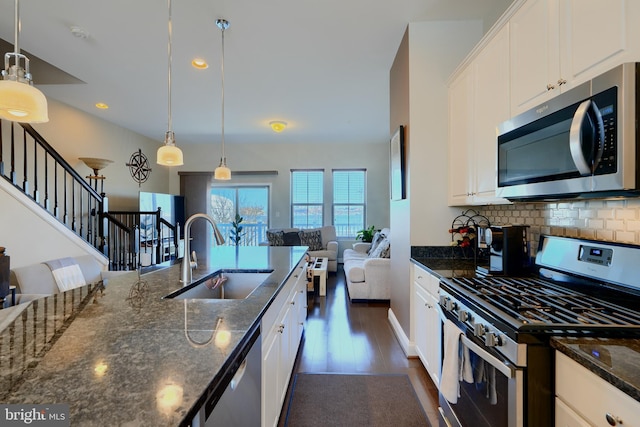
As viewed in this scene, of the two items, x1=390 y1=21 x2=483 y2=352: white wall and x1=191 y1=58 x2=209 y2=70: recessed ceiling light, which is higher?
x1=191 y1=58 x2=209 y2=70: recessed ceiling light

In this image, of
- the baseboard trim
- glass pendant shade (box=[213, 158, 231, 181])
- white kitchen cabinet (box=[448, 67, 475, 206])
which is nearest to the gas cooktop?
white kitchen cabinet (box=[448, 67, 475, 206])

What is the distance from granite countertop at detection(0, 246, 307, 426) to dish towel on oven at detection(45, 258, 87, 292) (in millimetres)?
2133

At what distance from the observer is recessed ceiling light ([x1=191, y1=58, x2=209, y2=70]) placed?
3.27 m

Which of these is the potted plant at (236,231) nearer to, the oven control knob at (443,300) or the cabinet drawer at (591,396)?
the oven control knob at (443,300)

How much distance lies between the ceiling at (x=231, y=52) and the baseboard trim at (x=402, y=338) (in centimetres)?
280

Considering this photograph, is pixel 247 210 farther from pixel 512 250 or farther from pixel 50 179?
pixel 512 250

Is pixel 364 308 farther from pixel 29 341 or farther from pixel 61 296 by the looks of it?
pixel 29 341

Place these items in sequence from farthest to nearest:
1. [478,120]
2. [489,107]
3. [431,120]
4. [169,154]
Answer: [431,120]
[478,120]
[489,107]
[169,154]

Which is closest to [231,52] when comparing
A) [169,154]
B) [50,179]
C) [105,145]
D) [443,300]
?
[169,154]

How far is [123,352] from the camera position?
2.68 ft

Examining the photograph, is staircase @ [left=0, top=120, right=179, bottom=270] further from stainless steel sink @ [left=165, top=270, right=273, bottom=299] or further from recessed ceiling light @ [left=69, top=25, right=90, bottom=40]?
stainless steel sink @ [left=165, top=270, right=273, bottom=299]

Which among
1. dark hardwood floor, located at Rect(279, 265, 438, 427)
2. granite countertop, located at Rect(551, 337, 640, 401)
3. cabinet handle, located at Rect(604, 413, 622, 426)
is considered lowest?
dark hardwood floor, located at Rect(279, 265, 438, 427)

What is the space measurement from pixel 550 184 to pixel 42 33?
13.6 ft

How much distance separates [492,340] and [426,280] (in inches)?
41.1
